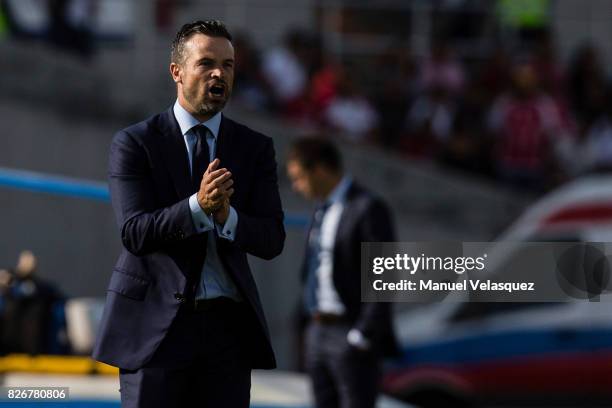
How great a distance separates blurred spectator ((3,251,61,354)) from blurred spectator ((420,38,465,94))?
8104 millimetres

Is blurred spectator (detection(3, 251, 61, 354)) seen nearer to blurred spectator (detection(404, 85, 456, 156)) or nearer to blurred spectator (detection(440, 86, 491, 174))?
blurred spectator (detection(404, 85, 456, 156))

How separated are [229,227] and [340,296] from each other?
2.77m

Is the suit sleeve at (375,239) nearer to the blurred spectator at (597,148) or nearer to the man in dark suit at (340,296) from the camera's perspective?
the man in dark suit at (340,296)

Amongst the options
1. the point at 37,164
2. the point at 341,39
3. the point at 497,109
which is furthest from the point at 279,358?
the point at 341,39

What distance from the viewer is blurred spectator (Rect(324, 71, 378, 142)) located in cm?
1362

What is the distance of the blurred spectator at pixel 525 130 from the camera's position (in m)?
13.7

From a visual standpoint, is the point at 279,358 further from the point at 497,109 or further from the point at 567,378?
the point at 497,109

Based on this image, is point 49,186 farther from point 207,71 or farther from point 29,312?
point 207,71

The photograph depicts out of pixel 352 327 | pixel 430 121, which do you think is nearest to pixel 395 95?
pixel 430 121

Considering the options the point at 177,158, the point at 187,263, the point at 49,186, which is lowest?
the point at 187,263

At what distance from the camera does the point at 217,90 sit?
3994 mm

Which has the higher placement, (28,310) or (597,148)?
(597,148)

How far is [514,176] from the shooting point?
14188mm

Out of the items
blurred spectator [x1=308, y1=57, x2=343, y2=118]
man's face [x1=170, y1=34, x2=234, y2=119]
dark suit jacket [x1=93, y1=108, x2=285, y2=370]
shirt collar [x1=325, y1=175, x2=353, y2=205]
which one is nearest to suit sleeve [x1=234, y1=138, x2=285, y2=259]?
dark suit jacket [x1=93, y1=108, x2=285, y2=370]
